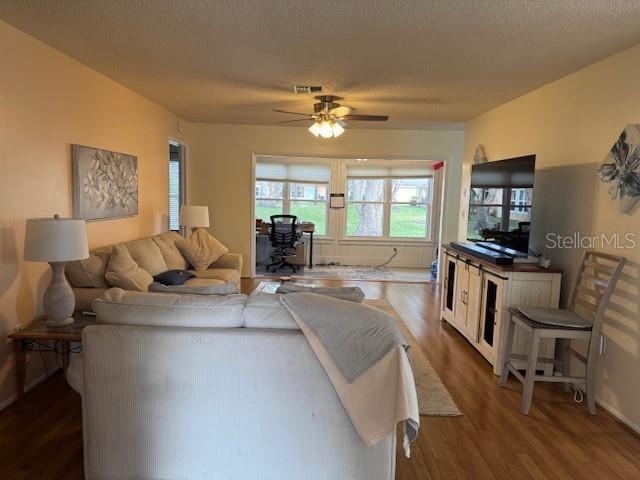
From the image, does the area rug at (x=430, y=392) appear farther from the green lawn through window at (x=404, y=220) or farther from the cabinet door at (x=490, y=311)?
the green lawn through window at (x=404, y=220)


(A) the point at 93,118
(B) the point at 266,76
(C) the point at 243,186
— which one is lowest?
(C) the point at 243,186

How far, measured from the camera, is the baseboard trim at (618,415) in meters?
2.61

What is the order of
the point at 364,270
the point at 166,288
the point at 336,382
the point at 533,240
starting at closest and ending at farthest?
the point at 336,382 < the point at 166,288 < the point at 533,240 < the point at 364,270

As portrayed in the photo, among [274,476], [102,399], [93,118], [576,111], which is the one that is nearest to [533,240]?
[576,111]

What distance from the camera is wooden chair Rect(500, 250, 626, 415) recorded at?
2.73 m

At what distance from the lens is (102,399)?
190cm

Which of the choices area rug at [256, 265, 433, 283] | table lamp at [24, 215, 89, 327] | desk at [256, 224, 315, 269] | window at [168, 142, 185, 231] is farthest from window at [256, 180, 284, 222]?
table lamp at [24, 215, 89, 327]

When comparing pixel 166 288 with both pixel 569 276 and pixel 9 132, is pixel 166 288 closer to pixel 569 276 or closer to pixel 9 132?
pixel 9 132

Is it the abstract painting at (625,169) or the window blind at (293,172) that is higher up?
the window blind at (293,172)

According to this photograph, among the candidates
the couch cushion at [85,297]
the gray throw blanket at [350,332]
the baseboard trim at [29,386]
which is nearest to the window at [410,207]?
the couch cushion at [85,297]

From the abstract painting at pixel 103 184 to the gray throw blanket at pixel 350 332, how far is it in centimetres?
243

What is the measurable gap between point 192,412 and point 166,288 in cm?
67

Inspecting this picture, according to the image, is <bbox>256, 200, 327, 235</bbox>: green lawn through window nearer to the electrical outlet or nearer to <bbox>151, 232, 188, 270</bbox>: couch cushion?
<bbox>151, 232, 188, 270</bbox>: couch cushion

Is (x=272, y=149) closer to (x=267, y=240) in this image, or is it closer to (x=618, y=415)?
(x=267, y=240)
